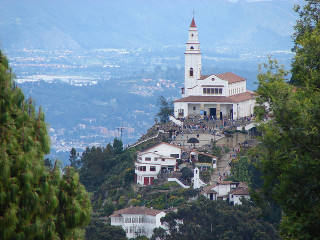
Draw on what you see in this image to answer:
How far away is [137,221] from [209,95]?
80.0 ft

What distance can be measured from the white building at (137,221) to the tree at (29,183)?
109 ft

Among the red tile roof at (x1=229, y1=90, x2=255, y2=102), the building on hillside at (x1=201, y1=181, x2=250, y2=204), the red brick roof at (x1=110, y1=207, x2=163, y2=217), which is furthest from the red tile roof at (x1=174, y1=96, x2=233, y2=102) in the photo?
the red brick roof at (x1=110, y1=207, x2=163, y2=217)

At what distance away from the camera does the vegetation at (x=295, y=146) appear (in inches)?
862

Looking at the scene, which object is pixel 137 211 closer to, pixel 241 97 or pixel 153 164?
pixel 153 164

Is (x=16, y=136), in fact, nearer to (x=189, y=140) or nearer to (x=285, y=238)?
(x=285, y=238)

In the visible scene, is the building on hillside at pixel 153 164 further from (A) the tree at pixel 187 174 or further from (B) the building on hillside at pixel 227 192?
(B) the building on hillside at pixel 227 192

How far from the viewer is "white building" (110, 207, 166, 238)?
5381cm

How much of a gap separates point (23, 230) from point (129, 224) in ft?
118

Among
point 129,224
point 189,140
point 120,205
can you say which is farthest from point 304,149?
point 189,140

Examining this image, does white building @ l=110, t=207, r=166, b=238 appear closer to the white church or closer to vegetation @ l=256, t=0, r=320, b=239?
the white church

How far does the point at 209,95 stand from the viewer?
76.4 meters

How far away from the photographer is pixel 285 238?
23.0m

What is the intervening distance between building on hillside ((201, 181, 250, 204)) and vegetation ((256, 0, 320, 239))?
3012cm

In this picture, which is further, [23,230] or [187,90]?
[187,90]
